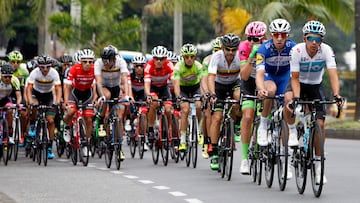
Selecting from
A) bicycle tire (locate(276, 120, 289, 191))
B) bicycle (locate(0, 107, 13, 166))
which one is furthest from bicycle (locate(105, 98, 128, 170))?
bicycle tire (locate(276, 120, 289, 191))

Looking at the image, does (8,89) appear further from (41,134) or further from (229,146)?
(229,146)

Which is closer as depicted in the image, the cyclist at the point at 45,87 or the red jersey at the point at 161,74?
the cyclist at the point at 45,87

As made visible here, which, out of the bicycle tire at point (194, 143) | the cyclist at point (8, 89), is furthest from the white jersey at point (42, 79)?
the bicycle tire at point (194, 143)

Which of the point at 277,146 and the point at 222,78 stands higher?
the point at 222,78

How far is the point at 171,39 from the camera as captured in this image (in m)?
71.2

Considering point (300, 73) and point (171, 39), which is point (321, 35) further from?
point (171, 39)

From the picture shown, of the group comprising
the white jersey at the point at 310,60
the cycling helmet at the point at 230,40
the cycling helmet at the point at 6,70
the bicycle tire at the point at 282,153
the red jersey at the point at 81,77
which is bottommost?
the bicycle tire at the point at 282,153

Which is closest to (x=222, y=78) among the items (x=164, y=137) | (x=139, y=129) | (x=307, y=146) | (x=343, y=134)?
(x=164, y=137)

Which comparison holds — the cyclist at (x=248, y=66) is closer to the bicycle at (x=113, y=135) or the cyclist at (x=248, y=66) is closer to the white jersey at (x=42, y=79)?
the bicycle at (x=113, y=135)

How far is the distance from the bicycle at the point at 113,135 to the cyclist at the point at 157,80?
3.00 feet

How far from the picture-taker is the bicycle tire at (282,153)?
512 inches

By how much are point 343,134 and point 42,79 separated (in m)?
9.64

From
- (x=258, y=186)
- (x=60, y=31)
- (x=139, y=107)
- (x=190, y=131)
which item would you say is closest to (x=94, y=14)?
(x=60, y=31)

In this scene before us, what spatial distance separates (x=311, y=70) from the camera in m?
Answer: 13.0
